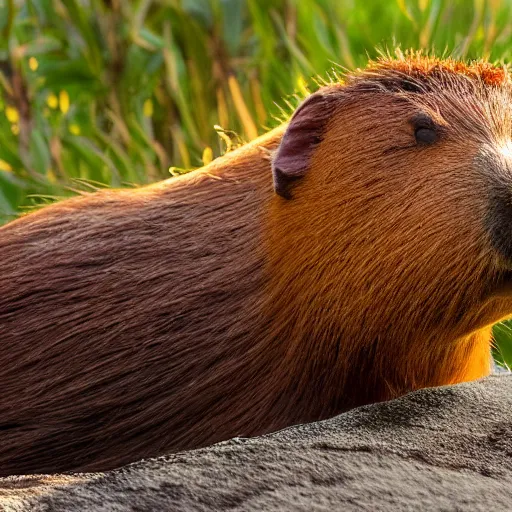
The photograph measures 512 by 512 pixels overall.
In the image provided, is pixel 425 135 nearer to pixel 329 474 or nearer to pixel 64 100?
pixel 329 474

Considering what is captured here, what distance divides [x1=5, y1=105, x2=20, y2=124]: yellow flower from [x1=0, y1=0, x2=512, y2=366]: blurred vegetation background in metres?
0.01

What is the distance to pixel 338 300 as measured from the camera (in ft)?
3.45

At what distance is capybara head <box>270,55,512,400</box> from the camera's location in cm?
100

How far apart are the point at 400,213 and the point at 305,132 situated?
0.15 meters

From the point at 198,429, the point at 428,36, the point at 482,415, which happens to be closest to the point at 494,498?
the point at 482,415

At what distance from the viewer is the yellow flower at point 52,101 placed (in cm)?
273

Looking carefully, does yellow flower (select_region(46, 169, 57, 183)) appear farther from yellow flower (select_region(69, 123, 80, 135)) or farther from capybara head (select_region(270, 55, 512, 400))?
capybara head (select_region(270, 55, 512, 400))

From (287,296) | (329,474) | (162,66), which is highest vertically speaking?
(162,66)

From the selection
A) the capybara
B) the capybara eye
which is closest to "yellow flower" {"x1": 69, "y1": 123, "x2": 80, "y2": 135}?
the capybara

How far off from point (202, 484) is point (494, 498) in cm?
25

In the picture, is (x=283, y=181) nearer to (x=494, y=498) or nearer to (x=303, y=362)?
(x=303, y=362)

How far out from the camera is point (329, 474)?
2.85ft

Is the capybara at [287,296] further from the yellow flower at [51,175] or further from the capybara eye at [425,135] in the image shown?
the yellow flower at [51,175]

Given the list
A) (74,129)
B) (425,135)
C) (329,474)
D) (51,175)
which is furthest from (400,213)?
(74,129)
